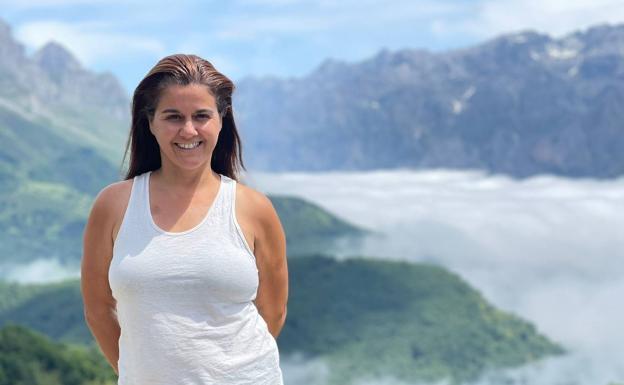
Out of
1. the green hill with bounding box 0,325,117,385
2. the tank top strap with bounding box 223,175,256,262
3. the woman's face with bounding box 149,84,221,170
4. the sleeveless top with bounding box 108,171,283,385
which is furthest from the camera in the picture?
the green hill with bounding box 0,325,117,385

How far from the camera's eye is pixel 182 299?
5.75m

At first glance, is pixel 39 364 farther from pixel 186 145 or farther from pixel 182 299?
pixel 182 299

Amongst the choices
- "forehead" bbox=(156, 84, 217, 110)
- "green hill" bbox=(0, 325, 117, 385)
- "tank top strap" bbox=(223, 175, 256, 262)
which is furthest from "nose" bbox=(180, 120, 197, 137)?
"green hill" bbox=(0, 325, 117, 385)

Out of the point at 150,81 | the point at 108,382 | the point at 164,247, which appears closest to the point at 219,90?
the point at 150,81

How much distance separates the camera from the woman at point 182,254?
5754 mm

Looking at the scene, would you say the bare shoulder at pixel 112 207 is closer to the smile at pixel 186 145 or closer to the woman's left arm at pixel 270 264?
the smile at pixel 186 145

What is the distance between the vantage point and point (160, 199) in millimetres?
6070

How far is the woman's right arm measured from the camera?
19.7 feet

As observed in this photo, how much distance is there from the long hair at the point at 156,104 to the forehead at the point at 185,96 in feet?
0.10

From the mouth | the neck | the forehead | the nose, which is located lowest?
the neck

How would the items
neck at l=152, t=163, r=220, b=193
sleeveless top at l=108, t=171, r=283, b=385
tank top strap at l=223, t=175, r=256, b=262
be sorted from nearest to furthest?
sleeveless top at l=108, t=171, r=283, b=385 < tank top strap at l=223, t=175, r=256, b=262 < neck at l=152, t=163, r=220, b=193

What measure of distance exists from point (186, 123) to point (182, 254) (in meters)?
0.91

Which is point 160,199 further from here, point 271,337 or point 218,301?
Answer: point 271,337

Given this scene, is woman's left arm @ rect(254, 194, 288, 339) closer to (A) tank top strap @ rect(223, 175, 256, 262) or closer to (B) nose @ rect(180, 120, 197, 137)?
(A) tank top strap @ rect(223, 175, 256, 262)
